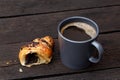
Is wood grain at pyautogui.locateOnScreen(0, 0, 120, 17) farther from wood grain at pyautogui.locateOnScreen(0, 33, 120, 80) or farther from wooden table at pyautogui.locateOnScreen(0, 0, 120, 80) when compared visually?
wood grain at pyautogui.locateOnScreen(0, 33, 120, 80)

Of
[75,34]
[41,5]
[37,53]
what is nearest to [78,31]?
[75,34]

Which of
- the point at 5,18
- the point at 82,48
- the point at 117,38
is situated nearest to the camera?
the point at 82,48

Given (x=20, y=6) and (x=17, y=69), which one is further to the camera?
(x=20, y=6)

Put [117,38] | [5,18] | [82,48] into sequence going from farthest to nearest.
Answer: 1. [5,18]
2. [117,38]
3. [82,48]

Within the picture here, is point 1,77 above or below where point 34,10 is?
below

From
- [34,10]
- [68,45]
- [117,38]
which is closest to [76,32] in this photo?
[68,45]

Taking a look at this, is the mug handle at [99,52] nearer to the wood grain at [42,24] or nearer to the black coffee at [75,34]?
the black coffee at [75,34]

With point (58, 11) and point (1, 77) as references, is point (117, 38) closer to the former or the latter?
point (58, 11)

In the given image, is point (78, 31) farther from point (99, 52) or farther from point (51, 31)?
point (51, 31)
